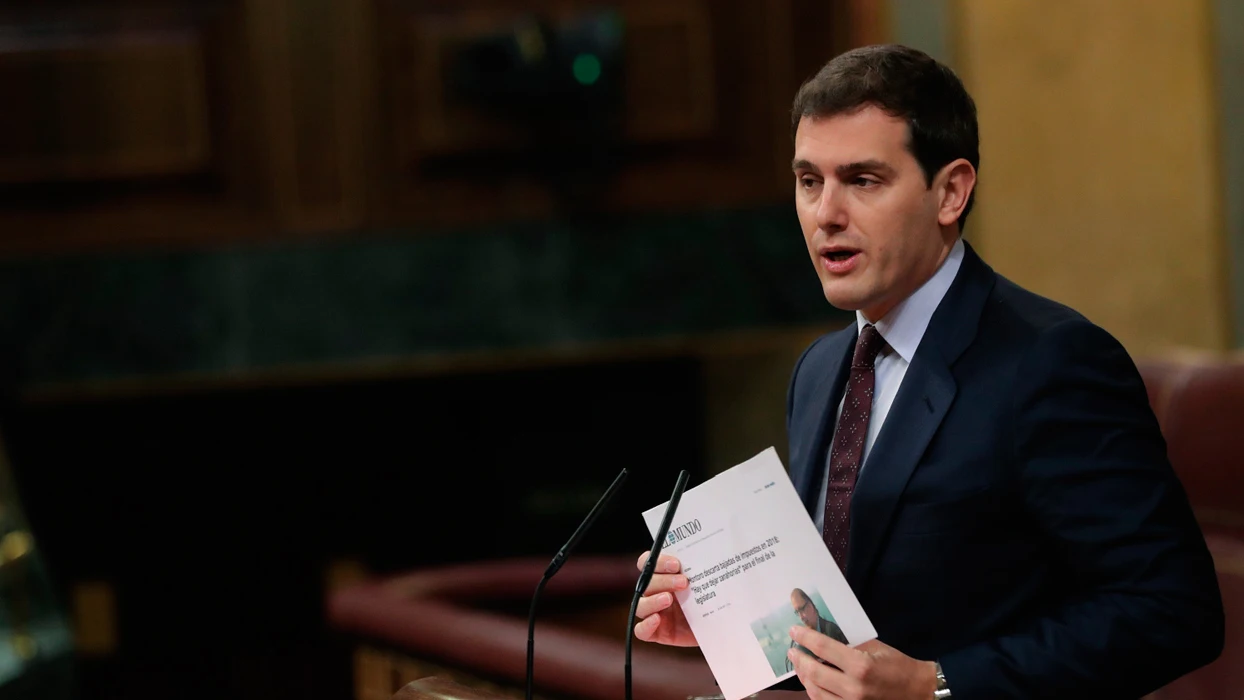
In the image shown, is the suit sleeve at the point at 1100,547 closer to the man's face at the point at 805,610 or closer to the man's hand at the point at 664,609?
the man's face at the point at 805,610

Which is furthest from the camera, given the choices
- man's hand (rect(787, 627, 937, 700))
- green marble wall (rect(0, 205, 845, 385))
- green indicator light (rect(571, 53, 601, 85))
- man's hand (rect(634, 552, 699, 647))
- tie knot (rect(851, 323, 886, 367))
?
green marble wall (rect(0, 205, 845, 385))

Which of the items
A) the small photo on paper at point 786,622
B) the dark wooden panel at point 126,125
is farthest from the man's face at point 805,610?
the dark wooden panel at point 126,125

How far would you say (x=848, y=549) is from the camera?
1432 mm

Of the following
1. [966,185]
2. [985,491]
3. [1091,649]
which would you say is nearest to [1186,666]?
[1091,649]

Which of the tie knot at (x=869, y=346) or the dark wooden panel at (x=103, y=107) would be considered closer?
the tie knot at (x=869, y=346)

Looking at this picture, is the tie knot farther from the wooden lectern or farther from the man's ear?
the wooden lectern

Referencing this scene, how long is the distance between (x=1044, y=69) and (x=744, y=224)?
1.01 metres

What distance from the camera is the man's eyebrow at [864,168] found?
4.55 feet

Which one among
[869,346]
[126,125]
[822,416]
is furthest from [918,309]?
[126,125]

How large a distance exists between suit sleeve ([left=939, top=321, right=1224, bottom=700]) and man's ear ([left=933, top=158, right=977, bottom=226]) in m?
0.18

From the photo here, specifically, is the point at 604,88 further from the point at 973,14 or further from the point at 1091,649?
the point at 1091,649

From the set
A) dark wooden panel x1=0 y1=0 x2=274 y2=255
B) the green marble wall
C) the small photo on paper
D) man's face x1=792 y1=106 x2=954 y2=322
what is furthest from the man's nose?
dark wooden panel x1=0 y1=0 x2=274 y2=255

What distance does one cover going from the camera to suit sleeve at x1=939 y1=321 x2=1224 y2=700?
1.27m

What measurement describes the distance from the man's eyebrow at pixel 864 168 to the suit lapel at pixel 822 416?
24 cm
